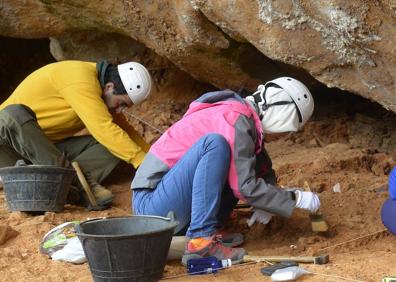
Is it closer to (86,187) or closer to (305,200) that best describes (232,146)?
(305,200)

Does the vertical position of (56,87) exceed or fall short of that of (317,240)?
it exceeds it

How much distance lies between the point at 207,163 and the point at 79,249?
0.84 metres

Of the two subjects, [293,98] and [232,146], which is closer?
[232,146]

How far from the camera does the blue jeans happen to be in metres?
3.76

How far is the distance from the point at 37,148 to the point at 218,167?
1925 millimetres

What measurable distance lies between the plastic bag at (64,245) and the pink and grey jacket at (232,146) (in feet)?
1.53

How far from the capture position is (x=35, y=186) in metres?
4.86

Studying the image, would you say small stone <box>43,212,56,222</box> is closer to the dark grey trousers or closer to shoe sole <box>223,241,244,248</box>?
the dark grey trousers

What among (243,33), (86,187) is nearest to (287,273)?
(243,33)

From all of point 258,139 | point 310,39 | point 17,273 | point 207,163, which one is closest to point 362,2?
point 310,39

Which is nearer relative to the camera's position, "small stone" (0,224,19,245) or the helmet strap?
"small stone" (0,224,19,245)

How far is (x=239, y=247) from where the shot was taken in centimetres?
427

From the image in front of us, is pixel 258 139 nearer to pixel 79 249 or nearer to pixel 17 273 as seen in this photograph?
pixel 79 249

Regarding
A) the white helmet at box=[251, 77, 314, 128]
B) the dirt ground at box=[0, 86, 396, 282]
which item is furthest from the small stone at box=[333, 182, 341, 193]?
the white helmet at box=[251, 77, 314, 128]
